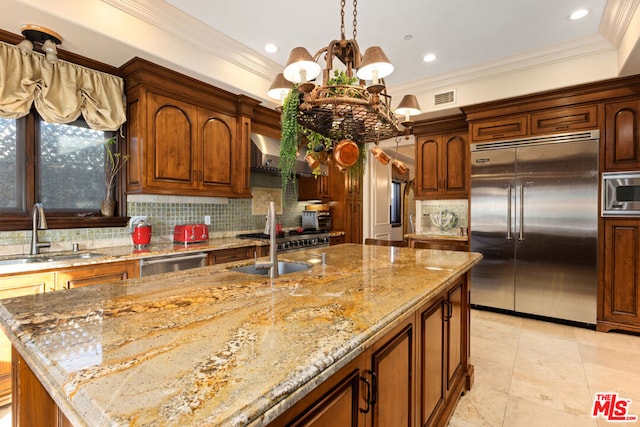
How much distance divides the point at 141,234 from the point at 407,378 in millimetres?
2613

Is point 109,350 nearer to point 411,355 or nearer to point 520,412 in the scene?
point 411,355

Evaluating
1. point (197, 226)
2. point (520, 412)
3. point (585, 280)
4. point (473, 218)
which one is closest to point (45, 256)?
point (197, 226)

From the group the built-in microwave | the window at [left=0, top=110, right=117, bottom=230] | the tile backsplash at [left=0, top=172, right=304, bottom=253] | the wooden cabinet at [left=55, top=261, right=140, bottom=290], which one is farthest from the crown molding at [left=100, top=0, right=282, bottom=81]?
the built-in microwave

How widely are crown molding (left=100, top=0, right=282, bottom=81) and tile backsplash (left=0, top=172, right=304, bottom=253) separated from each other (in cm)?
141

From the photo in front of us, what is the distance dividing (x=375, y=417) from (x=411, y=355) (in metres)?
0.35

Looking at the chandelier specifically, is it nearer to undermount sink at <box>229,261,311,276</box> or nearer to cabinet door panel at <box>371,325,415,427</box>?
undermount sink at <box>229,261,311,276</box>

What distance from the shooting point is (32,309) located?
105cm

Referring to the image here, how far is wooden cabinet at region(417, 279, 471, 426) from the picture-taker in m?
1.43

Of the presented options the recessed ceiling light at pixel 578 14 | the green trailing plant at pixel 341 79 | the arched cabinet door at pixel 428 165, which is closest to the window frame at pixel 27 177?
the green trailing plant at pixel 341 79

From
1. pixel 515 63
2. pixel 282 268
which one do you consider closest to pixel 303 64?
pixel 282 268

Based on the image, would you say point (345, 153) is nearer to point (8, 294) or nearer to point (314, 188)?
point (8, 294)

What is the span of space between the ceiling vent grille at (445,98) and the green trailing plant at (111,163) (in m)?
3.59

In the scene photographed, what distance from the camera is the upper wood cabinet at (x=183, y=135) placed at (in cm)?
290

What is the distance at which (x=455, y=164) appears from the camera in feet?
13.9
